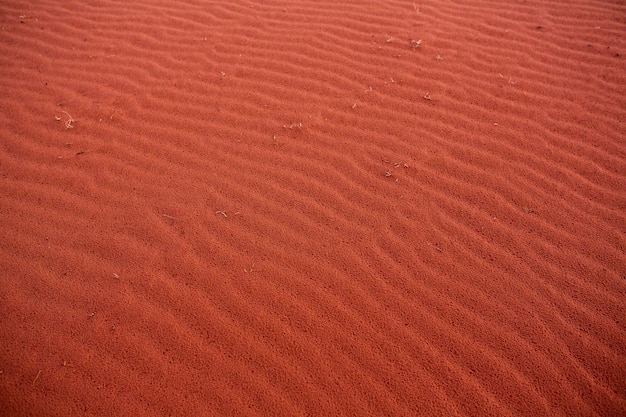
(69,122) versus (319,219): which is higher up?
(69,122)

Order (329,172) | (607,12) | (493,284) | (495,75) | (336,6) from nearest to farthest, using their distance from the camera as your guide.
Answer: (493,284)
(329,172)
(495,75)
(607,12)
(336,6)

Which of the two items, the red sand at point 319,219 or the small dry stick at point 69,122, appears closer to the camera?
the red sand at point 319,219

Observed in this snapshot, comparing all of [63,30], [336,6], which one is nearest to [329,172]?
[336,6]

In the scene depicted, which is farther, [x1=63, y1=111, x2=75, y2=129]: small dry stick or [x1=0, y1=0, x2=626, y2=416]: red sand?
[x1=63, y1=111, x2=75, y2=129]: small dry stick

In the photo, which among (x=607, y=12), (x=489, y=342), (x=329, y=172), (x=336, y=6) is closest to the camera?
(x=489, y=342)

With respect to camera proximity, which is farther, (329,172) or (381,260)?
(329,172)

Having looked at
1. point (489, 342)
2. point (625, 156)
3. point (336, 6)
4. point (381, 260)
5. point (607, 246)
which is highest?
point (336, 6)

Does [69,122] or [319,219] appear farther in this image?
[69,122]

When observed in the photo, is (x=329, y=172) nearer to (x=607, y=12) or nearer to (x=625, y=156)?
(x=625, y=156)
